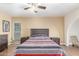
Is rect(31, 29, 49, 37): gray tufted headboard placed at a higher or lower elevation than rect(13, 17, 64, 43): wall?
lower

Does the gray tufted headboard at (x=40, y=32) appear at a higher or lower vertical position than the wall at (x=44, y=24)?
lower

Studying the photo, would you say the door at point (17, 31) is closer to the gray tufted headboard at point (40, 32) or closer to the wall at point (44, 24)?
the wall at point (44, 24)

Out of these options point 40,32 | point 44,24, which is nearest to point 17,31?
point 40,32

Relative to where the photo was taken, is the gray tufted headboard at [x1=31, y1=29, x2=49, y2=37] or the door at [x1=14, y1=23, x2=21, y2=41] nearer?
the gray tufted headboard at [x1=31, y1=29, x2=49, y2=37]

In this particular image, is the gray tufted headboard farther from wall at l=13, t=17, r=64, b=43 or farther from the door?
the door

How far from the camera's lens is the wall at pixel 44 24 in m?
9.97

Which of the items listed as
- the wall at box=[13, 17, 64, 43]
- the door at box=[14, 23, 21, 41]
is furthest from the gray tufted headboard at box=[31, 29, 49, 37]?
the door at box=[14, 23, 21, 41]

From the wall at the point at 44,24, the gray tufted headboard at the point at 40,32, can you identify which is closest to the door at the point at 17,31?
the wall at the point at 44,24

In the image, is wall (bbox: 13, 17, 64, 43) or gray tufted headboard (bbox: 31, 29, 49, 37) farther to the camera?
wall (bbox: 13, 17, 64, 43)

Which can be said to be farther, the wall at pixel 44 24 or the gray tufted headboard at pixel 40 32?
the wall at pixel 44 24

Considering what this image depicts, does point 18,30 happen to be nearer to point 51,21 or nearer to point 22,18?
point 22,18

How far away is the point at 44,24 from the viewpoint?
10031 mm

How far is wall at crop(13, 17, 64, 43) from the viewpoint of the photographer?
32.7ft

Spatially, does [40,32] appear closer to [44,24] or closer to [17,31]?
[44,24]
